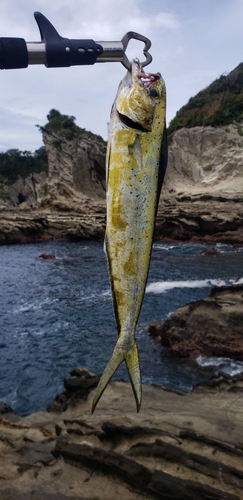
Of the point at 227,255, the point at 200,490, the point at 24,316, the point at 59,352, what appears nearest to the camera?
the point at 200,490

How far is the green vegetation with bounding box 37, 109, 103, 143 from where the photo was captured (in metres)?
60.5

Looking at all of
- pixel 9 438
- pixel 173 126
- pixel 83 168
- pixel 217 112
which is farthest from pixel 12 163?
pixel 9 438

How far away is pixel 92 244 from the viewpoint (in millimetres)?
43500

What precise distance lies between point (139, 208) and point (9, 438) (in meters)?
6.52

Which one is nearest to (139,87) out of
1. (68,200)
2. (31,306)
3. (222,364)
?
(222,364)

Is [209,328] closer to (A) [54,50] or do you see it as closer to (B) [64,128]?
(A) [54,50]

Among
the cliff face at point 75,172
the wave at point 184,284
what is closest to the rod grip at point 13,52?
the wave at point 184,284

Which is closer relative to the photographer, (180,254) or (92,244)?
(180,254)

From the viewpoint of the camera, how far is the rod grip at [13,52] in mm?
2680

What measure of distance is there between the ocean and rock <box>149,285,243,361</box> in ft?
1.35

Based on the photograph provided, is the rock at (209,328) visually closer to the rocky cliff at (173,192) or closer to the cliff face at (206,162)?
the rocky cliff at (173,192)

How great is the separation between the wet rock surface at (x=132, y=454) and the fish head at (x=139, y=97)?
4.35 meters

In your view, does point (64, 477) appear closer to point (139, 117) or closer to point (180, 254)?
point (139, 117)

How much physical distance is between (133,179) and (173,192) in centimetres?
4830
